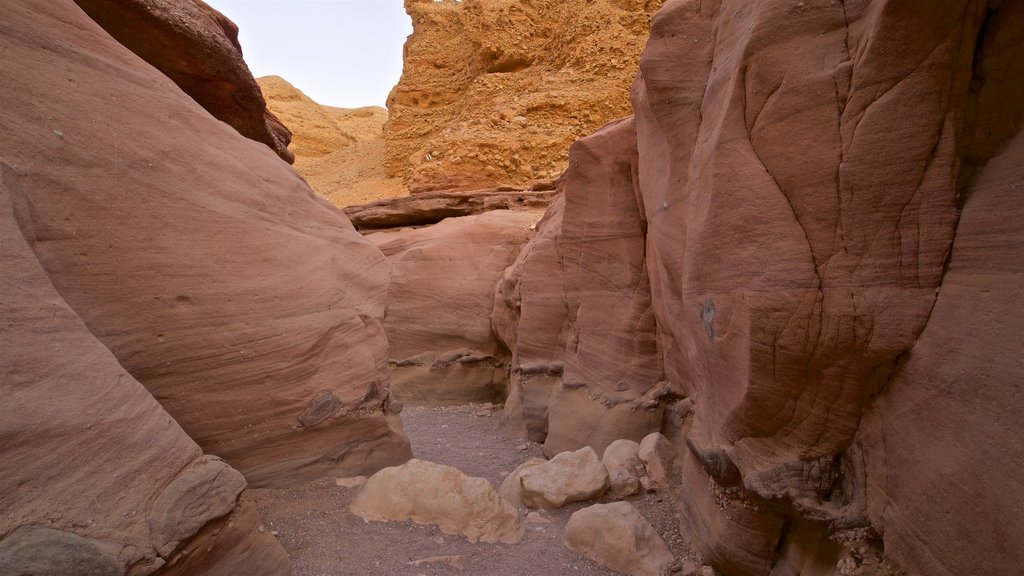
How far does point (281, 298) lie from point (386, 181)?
14.7m

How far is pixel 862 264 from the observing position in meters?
2.05

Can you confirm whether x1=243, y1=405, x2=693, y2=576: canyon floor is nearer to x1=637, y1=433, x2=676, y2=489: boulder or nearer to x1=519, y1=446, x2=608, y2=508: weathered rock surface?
x1=519, y1=446, x2=608, y2=508: weathered rock surface

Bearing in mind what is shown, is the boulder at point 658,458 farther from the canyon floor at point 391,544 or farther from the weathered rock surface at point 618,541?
the weathered rock surface at point 618,541

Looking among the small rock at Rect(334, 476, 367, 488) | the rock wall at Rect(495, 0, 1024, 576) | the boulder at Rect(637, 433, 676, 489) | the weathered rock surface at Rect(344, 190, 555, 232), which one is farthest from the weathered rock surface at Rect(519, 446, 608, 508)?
the weathered rock surface at Rect(344, 190, 555, 232)

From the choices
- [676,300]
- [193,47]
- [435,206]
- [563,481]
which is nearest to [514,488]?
[563,481]

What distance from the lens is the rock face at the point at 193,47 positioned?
3.09 m

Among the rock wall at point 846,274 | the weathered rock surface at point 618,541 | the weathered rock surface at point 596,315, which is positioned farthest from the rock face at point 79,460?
the weathered rock surface at point 596,315

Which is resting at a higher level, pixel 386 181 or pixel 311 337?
pixel 386 181

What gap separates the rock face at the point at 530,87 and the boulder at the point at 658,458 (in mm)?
8851

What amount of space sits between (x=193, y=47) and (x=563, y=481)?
3.47 m

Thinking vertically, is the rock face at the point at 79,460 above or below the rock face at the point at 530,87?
below

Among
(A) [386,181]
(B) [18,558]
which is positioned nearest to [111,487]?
(B) [18,558]

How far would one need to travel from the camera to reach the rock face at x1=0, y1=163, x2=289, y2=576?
148cm

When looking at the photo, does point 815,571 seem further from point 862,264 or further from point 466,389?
point 466,389
